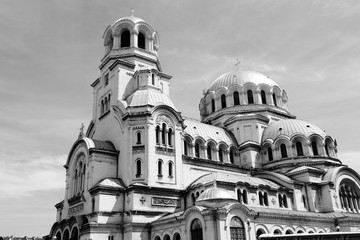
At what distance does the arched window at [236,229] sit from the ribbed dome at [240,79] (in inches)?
1138

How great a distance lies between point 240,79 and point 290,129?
11.8 metres

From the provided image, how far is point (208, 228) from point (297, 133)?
77.9ft

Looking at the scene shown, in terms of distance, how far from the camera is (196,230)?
30.3 meters

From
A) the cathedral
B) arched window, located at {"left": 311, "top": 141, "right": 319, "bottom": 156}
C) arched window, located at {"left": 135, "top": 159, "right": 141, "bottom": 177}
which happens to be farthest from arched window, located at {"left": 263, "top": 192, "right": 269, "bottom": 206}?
arched window, located at {"left": 135, "top": 159, "right": 141, "bottom": 177}

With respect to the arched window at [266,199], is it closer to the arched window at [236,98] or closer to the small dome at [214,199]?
the small dome at [214,199]

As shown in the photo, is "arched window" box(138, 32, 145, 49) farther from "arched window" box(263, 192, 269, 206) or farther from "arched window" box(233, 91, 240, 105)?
"arched window" box(263, 192, 269, 206)

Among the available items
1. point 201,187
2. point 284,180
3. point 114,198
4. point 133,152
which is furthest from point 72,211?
point 284,180

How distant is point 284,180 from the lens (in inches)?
1677

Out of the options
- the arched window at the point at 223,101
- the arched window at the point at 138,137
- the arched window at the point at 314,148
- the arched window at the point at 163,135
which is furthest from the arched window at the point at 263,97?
the arched window at the point at 138,137

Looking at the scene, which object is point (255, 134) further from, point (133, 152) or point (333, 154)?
point (133, 152)

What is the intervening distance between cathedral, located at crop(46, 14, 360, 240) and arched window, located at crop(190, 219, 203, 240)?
80 millimetres

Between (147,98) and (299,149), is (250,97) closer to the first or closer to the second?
(299,149)

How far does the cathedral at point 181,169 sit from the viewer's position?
3350 cm

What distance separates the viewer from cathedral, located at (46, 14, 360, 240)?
110 feet
